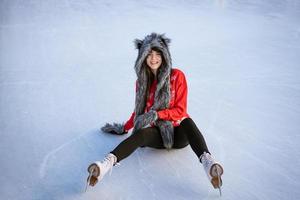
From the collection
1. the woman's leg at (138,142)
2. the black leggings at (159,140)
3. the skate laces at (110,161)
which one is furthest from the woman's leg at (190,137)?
the skate laces at (110,161)

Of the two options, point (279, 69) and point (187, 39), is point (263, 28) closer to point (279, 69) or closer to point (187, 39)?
point (187, 39)

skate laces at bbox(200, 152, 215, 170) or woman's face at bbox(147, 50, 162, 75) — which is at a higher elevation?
woman's face at bbox(147, 50, 162, 75)

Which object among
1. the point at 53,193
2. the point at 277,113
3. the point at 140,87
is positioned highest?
the point at 140,87

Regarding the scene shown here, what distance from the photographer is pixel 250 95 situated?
11.6 ft

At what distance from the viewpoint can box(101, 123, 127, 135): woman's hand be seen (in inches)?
109

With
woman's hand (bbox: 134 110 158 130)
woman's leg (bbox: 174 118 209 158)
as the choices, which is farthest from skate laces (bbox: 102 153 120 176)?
woman's leg (bbox: 174 118 209 158)

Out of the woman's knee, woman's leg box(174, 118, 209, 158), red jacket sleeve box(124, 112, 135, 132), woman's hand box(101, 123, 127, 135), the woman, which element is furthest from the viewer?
woman's hand box(101, 123, 127, 135)

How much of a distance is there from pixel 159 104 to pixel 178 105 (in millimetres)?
110

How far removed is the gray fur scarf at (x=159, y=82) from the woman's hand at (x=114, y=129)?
12.1 inches

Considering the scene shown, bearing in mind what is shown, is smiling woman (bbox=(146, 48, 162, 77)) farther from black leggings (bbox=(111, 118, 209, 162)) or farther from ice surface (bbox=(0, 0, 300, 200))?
ice surface (bbox=(0, 0, 300, 200))

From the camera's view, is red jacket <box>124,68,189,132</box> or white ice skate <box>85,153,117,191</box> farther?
red jacket <box>124,68,189,132</box>

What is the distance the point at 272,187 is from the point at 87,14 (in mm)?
5022

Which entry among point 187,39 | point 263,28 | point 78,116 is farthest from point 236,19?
point 78,116

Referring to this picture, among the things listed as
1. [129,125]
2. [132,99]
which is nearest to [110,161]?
[129,125]
